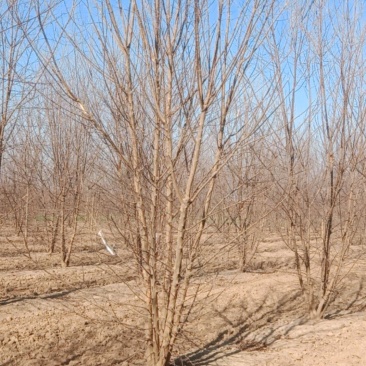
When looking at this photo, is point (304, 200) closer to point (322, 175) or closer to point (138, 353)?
point (322, 175)

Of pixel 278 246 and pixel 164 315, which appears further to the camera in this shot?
pixel 278 246

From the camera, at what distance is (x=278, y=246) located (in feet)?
42.0

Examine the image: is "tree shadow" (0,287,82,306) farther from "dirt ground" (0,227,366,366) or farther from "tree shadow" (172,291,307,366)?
"tree shadow" (172,291,307,366)

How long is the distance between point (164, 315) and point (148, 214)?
693 millimetres

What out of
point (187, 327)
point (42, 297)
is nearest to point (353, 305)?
point (187, 327)

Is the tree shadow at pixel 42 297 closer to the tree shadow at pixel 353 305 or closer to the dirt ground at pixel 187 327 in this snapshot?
the dirt ground at pixel 187 327

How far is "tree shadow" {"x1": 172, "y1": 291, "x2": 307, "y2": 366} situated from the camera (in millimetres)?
4129

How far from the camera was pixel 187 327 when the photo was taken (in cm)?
517

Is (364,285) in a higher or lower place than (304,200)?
lower

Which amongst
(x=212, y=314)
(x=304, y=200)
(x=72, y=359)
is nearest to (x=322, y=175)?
(x=304, y=200)

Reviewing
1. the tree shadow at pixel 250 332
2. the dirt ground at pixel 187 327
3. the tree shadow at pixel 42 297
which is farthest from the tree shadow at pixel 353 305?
the tree shadow at pixel 42 297

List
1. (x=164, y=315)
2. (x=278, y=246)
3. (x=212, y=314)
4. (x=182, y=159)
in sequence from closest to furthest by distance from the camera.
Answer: (x=164, y=315) < (x=182, y=159) < (x=212, y=314) < (x=278, y=246)

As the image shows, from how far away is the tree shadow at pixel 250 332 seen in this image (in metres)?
4.13

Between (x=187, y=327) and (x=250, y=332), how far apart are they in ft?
2.26
